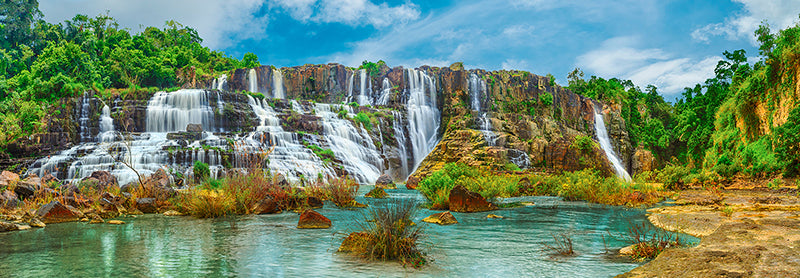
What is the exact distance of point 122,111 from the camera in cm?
3080

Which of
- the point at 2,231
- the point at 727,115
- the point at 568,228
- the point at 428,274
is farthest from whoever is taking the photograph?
the point at 727,115

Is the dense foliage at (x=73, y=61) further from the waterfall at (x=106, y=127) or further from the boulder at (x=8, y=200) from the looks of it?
the boulder at (x=8, y=200)

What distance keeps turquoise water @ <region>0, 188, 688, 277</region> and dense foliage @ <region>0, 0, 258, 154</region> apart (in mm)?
24904

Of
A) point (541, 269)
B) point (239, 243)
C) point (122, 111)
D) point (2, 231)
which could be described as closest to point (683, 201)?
point (541, 269)

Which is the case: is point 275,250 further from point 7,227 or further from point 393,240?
point 7,227

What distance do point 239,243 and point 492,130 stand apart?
3304 cm

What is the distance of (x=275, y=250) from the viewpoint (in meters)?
6.78

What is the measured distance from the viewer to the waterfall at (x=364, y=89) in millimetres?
46544

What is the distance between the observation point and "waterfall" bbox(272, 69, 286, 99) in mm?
46803

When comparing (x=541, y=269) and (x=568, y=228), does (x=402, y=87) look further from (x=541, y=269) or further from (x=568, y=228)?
(x=541, y=269)

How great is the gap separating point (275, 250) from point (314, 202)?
614cm

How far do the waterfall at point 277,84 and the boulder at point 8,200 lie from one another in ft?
117

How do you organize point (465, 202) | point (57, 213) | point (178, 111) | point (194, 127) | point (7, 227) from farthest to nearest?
point (178, 111) < point (194, 127) < point (465, 202) < point (57, 213) < point (7, 227)

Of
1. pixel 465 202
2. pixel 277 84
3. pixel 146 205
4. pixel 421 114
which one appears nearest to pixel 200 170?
pixel 146 205
